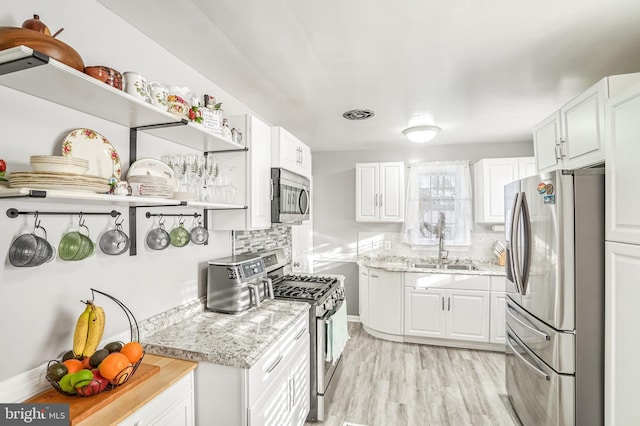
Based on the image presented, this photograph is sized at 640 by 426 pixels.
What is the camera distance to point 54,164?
96 cm

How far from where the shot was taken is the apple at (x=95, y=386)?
1080mm

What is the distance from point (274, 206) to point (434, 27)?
1539 millimetres

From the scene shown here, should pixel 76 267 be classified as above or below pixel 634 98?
below

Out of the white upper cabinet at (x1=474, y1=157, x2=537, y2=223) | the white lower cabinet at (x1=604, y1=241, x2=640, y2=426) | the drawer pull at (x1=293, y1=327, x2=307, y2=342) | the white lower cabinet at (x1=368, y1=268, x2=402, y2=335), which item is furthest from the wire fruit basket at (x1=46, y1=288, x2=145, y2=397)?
the white upper cabinet at (x1=474, y1=157, x2=537, y2=223)

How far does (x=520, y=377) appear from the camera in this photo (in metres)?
2.26

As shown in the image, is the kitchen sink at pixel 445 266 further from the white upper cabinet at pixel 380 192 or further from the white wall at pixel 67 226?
the white wall at pixel 67 226

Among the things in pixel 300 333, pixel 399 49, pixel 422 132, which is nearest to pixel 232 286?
pixel 300 333

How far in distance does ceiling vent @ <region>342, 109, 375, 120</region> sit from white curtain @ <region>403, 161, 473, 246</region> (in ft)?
5.26

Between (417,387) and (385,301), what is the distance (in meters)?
1.13

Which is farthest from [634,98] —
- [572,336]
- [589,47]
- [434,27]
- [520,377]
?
[520,377]

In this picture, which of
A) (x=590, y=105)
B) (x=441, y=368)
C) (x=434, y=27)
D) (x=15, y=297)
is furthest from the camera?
(x=441, y=368)

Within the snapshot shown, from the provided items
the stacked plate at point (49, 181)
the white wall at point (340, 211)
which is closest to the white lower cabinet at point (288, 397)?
the stacked plate at point (49, 181)

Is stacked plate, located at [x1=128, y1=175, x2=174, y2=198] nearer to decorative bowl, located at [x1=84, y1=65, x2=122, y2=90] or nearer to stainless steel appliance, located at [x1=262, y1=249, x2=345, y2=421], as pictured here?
decorative bowl, located at [x1=84, y1=65, x2=122, y2=90]

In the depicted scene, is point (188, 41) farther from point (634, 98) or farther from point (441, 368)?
point (441, 368)
